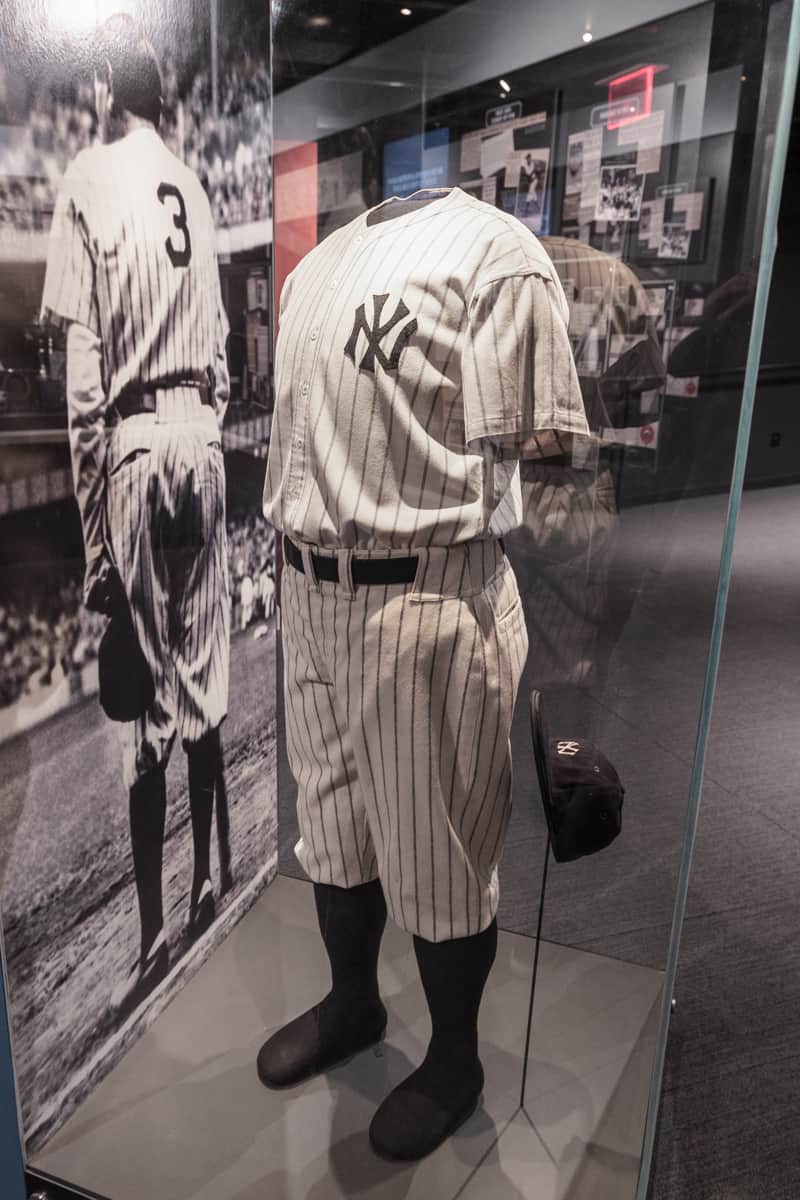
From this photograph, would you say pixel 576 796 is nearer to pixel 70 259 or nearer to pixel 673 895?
pixel 673 895

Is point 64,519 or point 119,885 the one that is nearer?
point 64,519

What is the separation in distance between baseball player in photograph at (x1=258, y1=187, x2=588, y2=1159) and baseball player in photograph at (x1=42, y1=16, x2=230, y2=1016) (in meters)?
0.25

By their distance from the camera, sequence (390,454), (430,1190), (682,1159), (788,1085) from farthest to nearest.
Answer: (788,1085) → (682,1159) → (430,1190) → (390,454)

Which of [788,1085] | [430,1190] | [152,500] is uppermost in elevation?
[152,500]

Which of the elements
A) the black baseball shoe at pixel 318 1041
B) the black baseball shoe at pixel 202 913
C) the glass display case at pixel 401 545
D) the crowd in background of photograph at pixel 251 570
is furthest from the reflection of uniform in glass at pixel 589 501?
the black baseball shoe at pixel 202 913

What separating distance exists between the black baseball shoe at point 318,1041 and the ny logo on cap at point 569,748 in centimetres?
60

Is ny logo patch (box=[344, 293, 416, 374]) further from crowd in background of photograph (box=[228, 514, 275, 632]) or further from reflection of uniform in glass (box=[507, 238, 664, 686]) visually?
crowd in background of photograph (box=[228, 514, 275, 632])

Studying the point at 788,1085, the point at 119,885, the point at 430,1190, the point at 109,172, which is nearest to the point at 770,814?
the point at 788,1085

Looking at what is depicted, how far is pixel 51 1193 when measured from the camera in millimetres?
1518

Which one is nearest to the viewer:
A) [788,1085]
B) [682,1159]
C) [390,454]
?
[390,454]

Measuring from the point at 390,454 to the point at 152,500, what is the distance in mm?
529

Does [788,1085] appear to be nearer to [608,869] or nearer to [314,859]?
[608,869]

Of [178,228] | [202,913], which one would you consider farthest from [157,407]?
[202,913]

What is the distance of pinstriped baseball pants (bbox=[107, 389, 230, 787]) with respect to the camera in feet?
5.09
